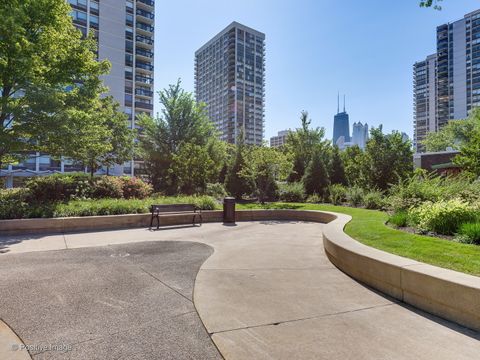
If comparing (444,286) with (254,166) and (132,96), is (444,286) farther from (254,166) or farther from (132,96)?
(132,96)

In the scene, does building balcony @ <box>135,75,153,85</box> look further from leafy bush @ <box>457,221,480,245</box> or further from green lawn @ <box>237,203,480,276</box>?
leafy bush @ <box>457,221,480,245</box>

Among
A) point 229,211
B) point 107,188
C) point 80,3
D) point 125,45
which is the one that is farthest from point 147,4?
point 229,211

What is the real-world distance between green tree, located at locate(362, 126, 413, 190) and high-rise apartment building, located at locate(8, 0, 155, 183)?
51481 mm

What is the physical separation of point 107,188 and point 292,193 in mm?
11181

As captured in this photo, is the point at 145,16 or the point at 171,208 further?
the point at 145,16

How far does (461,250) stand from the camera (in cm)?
561

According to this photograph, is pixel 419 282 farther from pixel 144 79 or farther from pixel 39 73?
pixel 144 79

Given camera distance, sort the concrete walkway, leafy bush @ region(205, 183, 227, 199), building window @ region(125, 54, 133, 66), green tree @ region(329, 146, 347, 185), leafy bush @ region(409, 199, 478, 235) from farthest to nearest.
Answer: building window @ region(125, 54, 133, 66)
green tree @ region(329, 146, 347, 185)
leafy bush @ region(205, 183, 227, 199)
leafy bush @ region(409, 199, 478, 235)
the concrete walkway

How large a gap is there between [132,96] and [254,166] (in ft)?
195

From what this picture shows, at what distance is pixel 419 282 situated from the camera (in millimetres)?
4359

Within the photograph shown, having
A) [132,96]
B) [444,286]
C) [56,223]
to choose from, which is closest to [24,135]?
[56,223]

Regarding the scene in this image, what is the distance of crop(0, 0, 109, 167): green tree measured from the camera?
38.8 ft

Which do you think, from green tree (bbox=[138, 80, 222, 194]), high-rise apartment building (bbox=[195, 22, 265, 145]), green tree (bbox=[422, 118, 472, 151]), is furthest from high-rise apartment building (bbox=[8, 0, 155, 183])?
high-rise apartment building (bbox=[195, 22, 265, 145])

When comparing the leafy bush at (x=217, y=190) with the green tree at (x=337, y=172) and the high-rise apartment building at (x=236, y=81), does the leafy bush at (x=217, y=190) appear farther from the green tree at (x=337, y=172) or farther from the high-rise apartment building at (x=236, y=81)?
the high-rise apartment building at (x=236, y=81)
